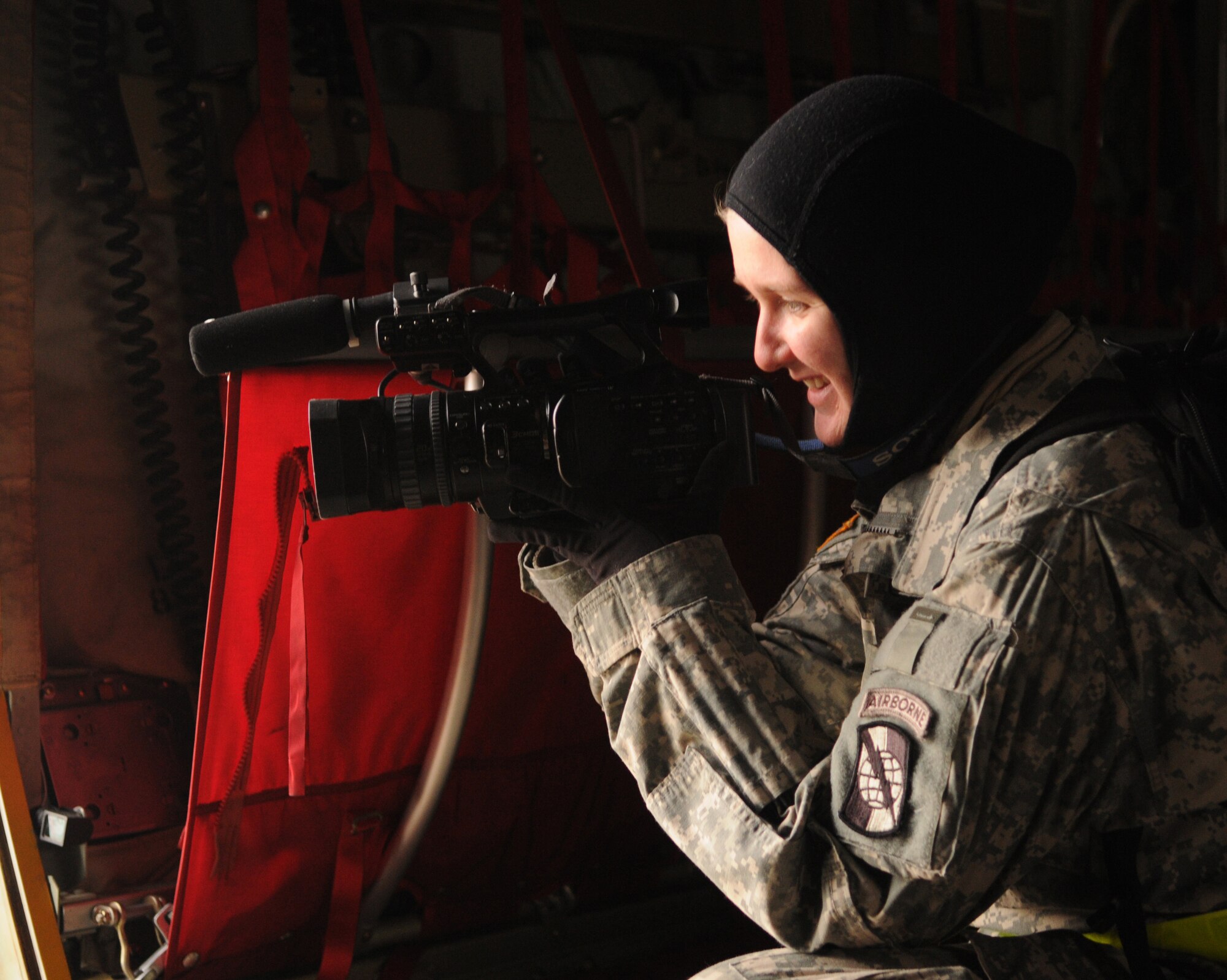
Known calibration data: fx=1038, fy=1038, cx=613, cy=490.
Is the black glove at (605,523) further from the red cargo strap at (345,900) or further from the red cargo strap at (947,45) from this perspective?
the red cargo strap at (947,45)

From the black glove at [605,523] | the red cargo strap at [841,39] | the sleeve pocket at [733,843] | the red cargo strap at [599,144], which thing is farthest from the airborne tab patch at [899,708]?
the red cargo strap at [841,39]

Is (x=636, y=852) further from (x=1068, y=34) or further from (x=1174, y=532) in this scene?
(x=1068, y=34)

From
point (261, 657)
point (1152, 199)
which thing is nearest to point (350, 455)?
point (261, 657)

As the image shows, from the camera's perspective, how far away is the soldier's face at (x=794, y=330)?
3.03 ft

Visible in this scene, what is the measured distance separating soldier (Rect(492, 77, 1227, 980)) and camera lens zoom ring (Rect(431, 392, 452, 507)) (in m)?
0.08

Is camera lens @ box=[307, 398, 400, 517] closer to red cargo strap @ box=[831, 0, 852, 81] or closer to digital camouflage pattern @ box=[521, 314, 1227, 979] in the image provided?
digital camouflage pattern @ box=[521, 314, 1227, 979]

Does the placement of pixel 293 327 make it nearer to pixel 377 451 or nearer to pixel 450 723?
pixel 377 451

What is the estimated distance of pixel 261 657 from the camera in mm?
1158

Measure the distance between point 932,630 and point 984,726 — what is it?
9 cm

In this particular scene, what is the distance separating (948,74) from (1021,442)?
116 centimetres

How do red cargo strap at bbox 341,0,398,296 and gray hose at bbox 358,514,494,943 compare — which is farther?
red cargo strap at bbox 341,0,398,296

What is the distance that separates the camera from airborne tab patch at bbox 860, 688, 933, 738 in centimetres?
76

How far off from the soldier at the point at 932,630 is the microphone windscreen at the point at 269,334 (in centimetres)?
25

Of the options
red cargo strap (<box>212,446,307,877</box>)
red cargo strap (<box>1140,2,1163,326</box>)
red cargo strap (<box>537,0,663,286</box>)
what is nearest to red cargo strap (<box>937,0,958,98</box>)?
red cargo strap (<box>1140,2,1163,326</box>)
